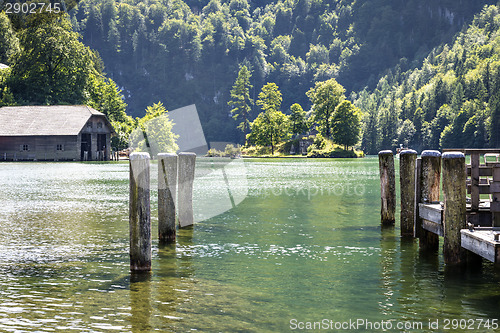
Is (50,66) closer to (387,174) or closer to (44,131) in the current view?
(44,131)

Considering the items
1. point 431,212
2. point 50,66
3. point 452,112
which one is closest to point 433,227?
point 431,212

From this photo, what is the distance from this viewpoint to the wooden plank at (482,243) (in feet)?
34.0

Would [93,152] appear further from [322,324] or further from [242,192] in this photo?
[322,324]

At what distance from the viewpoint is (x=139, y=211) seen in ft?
39.0

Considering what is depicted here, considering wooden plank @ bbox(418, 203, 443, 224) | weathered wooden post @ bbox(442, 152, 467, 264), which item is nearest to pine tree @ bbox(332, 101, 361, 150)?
wooden plank @ bbox(418, 203, 443, 224)

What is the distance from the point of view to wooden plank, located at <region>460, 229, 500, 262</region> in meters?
10.4

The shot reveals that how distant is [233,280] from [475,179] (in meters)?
5.50

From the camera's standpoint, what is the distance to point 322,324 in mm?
9555

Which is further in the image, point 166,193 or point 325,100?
point 325,100

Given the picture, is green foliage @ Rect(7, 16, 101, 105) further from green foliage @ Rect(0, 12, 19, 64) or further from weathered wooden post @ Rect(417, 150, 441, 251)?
weathered wooden post @ Rect(417, 150, 441, 251)

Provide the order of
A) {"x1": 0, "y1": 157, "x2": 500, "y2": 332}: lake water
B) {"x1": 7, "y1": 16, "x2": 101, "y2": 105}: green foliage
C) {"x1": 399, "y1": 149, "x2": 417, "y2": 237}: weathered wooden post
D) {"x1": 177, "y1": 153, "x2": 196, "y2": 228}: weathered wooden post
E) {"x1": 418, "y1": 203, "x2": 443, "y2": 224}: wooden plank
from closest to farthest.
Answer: {"x1": 0, "y1": 157, "x2": 500, "y2": 332}: lake water, {"x1": 418, "y1": 203, "x2": 443, "y2": 224}: wooden plank, {"x1": 399, "y1": 149, "x2": 417, "y2": 237}: weathered wooden post, {"x1": 177, "y1": 153, "x2": 196, "y2": 228}: weathered wooden post, {"x1": 7, "y1": 16, "x2": 101, "y2": 105}: green foliage

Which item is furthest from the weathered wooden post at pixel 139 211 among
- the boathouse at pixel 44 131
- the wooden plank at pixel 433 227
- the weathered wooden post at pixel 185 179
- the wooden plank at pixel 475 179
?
the boathouse at pixel 44 131

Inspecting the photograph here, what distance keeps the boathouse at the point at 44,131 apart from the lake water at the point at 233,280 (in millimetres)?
66920

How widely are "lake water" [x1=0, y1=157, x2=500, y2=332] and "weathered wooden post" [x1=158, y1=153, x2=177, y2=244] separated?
0.49 metres
